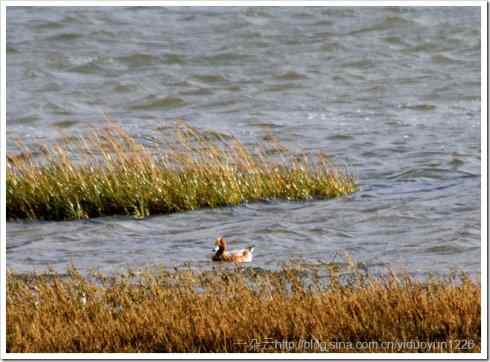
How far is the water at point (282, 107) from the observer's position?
45.2 feet

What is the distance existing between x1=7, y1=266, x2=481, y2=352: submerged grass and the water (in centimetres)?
332

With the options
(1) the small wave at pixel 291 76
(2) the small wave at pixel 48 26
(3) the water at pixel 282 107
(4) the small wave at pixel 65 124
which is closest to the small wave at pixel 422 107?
(3) the water at pixel 282 107

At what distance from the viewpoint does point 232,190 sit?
15.8 meters

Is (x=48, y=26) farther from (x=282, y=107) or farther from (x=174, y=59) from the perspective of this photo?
(x=282, y=107)

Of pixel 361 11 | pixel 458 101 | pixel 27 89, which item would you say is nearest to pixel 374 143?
pixel 458 101

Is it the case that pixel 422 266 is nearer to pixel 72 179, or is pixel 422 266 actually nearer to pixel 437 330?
pixel 437 330

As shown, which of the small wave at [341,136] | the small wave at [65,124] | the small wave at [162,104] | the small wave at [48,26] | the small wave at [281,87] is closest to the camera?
the small wave at [341,136]

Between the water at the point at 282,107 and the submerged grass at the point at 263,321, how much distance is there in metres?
3.32

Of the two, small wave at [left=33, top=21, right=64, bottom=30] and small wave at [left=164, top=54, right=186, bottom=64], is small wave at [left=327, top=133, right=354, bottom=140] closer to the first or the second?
small wave at [left=164, top=54, right=186, bottom=64]

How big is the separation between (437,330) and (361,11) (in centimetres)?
2702

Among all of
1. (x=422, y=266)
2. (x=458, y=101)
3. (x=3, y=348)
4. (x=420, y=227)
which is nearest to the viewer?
(x=3, y=348)

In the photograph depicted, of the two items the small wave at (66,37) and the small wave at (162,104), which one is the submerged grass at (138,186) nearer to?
the small wave at (162,104)

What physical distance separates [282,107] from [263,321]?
18.3 m

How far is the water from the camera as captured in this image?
45.2 feet
